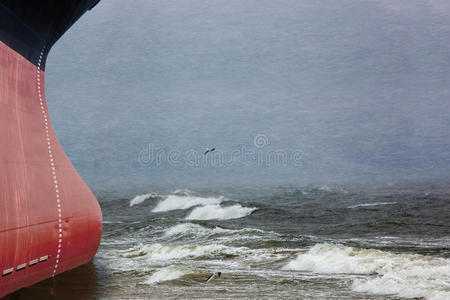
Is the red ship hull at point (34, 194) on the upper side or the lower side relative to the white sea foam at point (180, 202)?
upper

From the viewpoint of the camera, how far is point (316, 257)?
7988 mm

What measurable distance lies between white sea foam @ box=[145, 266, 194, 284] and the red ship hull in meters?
1.06

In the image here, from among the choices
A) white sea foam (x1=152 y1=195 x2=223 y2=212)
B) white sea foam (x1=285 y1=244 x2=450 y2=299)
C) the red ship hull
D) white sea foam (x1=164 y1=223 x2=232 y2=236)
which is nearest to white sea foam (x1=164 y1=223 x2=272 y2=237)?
white sea foam (x1=164 y1=223 x2=232 y2=236)

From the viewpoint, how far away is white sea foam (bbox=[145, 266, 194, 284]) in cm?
626

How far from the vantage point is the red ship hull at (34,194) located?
4574 mm

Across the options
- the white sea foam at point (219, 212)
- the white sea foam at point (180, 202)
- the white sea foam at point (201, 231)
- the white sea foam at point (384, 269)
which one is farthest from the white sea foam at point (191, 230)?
the white sea foam at point (180, 202)

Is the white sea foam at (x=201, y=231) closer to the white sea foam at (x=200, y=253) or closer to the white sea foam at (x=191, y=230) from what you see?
the white sea foam at (x=191, y=230)

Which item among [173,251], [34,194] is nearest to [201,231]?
[173,251]

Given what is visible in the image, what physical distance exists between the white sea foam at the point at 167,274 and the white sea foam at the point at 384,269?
1.99 meters

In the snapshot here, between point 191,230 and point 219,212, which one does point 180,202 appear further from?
point 191,230

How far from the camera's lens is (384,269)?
7113 millimetres

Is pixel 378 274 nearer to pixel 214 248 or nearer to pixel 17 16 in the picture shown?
pixel 214 248

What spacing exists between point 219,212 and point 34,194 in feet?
51.0

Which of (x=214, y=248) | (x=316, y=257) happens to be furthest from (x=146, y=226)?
(x=316, y=257)
